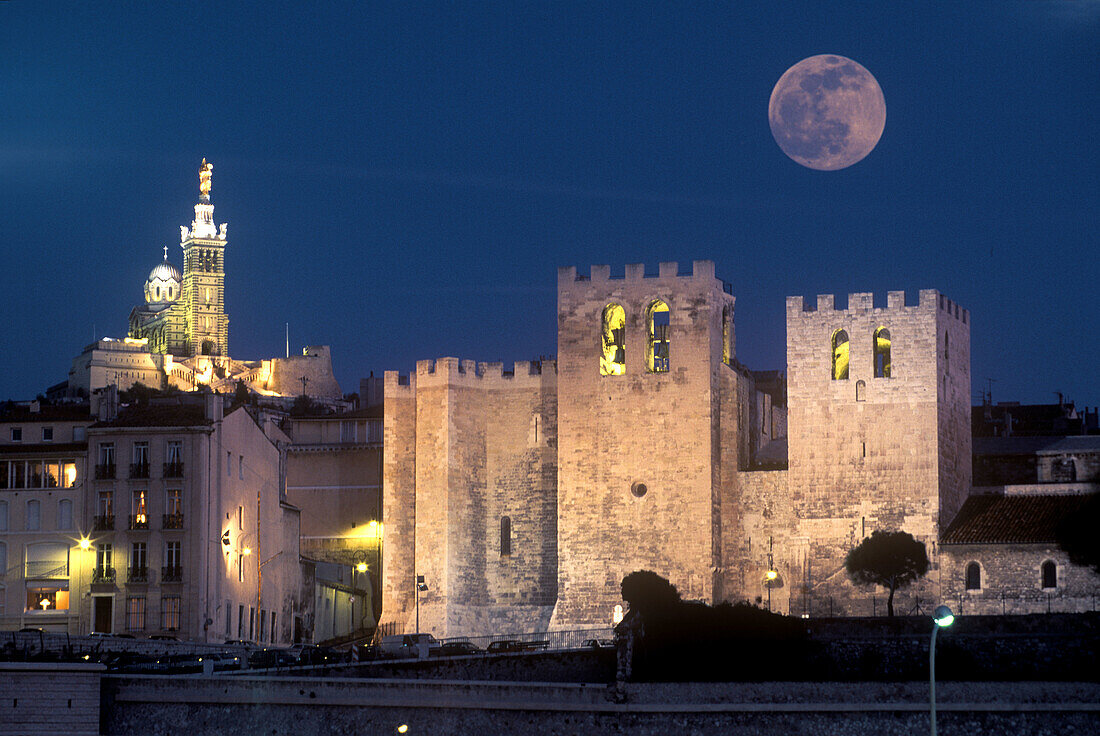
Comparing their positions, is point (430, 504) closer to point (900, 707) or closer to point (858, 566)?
point (858, 566)

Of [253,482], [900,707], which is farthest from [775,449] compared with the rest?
[900,707]

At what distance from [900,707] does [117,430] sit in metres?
25.8

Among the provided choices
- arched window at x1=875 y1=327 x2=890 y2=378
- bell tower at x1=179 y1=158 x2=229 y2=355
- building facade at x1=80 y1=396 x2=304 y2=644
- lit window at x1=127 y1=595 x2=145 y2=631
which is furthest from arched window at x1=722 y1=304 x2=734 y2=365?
bell tower at x1=179 y1=158 x2=229 y2=355

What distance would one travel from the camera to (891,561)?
56.0 meters

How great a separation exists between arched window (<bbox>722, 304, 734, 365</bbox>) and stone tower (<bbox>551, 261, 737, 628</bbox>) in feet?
0.33

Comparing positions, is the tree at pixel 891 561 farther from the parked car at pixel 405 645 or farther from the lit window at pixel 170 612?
the lit window at pixel 170 612

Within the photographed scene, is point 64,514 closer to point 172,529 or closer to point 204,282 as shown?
point 172,529

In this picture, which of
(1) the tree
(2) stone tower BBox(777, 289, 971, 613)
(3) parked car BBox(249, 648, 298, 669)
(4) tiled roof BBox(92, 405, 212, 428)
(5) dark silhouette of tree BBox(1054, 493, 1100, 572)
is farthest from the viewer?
(4) tiled roof BBox(92, 405, 212, 428)

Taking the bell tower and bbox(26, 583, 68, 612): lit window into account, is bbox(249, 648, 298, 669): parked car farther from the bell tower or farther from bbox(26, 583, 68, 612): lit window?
the bell tower

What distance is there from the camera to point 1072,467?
60875 millimetres

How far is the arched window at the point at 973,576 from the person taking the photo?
56.4 m

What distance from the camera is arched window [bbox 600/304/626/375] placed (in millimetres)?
62781

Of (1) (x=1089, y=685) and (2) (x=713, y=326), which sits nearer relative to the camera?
(1) (x=1089, y=685)

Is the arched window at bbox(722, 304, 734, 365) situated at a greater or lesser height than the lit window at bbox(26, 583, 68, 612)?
greater
